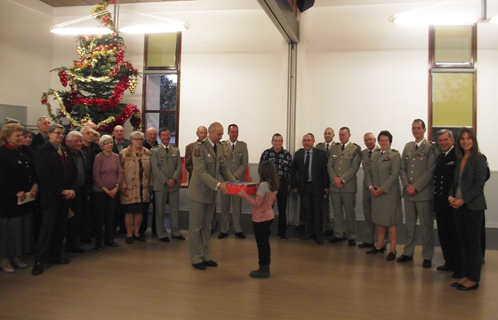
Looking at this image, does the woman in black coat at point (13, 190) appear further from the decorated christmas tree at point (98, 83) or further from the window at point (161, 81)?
the window at point (161, 81)

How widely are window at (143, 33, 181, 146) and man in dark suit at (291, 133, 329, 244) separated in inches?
140

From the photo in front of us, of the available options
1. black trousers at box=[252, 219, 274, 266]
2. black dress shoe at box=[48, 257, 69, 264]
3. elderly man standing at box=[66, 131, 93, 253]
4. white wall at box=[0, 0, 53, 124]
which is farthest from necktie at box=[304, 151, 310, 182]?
white wall at box=[0, 0, 53, 124]

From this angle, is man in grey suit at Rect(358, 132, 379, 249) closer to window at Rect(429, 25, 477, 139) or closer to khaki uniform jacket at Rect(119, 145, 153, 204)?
window at Rect(429, 25, 477, 139)

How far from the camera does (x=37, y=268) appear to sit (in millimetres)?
4465

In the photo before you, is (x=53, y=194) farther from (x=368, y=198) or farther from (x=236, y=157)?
(x=368, y=198)

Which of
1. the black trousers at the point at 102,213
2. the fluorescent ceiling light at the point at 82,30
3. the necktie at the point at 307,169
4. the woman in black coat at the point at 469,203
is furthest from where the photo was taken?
the fluorescent ceiling light at the point at 82,30

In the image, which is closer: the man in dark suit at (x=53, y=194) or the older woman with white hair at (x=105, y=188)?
the man in dark suit at (x=53, y=194)

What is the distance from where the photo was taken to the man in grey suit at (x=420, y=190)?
504 centimetres

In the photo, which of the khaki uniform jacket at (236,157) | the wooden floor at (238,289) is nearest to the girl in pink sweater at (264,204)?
the wooden floor at (238,289)

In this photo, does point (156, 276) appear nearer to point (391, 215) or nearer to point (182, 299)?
point (182, 299)

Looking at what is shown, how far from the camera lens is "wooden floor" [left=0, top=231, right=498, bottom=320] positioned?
11.6 feet

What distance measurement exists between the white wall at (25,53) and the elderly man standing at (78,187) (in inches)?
164

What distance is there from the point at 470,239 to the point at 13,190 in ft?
14.9

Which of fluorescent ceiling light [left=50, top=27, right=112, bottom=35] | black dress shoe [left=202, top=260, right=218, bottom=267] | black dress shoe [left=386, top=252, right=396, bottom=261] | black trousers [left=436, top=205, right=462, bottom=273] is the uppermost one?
fluorescent ceiling light [left=50, top=27, right=112, bottom=35]
